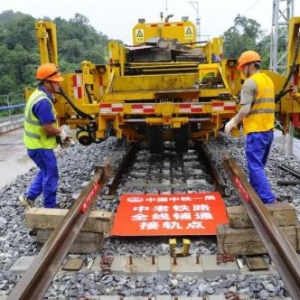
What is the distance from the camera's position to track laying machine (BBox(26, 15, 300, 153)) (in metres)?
7.00

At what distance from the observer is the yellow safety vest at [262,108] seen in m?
5.17

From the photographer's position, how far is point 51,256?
344cm

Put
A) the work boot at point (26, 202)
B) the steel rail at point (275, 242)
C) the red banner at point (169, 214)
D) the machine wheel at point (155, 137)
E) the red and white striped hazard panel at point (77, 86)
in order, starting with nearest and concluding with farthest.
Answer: the steel rail at point (275, 242)
the red banner at point (169, 214)
the work boot at point (26, 202)
the red and white striped hazard panel at point (77, 86)
the machine wheel at point (155, 137)

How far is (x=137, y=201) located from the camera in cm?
580

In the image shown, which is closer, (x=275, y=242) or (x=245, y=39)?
(x=275, y=242)

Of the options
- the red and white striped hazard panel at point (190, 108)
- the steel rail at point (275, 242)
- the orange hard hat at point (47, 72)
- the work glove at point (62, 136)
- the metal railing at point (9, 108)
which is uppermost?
the orange hard hat at point (47, 72)

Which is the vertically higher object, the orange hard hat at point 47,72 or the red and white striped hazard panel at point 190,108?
the orange hard hat at point 47,72

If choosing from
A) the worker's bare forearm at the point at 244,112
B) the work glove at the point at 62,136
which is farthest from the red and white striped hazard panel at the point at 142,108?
the worker's bare forearm at the point at 244,112

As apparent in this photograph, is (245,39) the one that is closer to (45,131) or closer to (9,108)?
(9,108)

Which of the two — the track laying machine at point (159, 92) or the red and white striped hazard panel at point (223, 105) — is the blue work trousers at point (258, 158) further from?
the red and white striped hazard panel at point (223, 105)

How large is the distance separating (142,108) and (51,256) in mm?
3973

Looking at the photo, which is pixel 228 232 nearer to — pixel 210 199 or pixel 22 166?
pixel 210 199

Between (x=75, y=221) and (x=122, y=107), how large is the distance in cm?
322

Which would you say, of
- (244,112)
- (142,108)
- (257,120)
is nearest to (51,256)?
(244,112)
